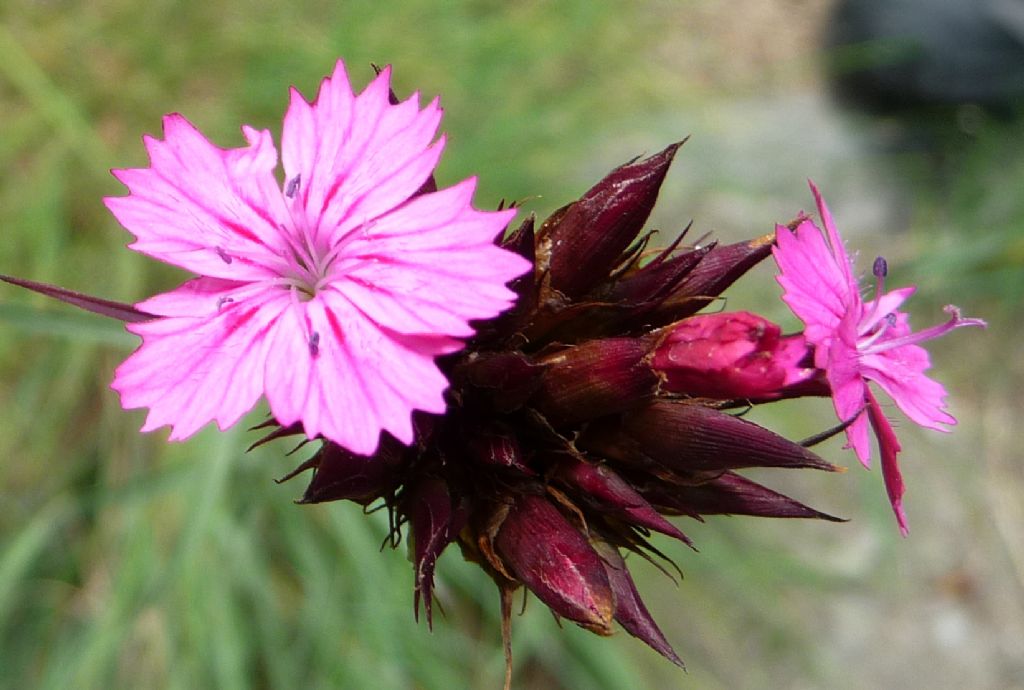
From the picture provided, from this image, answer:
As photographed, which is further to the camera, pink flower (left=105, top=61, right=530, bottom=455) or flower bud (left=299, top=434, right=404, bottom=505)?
flower bud (left=299, top=434, right=404, bottom=505)

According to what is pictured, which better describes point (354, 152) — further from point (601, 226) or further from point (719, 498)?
point (719, 498)

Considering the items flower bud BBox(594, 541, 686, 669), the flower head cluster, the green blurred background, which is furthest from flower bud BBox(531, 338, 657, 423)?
the green blurred background

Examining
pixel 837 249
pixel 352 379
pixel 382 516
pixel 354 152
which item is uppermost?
pixel 837 249

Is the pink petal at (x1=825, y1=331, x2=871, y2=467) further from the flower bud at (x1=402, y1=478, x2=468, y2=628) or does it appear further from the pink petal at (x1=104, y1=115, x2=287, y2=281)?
the pink petal at (x1=104, y1=115, x2=287, y2=281)

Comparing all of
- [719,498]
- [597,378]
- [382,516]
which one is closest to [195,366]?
[597,378]

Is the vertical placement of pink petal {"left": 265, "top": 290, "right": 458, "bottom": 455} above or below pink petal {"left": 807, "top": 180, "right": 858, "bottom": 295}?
below

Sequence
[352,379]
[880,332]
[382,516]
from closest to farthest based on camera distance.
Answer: [352,379] < [880,332] < [382,516]

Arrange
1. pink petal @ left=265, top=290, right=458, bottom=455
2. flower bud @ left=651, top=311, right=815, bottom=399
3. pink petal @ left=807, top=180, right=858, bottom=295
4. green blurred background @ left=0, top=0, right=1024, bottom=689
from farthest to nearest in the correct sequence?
green blurred background @ left=0, top=0, right=1024, bottom=689 < pink petal @ left=807, top=180, right=858, bottom=295 < flower bud @ left=651, top=311, right=815, bottom=399 < pink petal @ left=265, top=290, right=458, bottom=455
